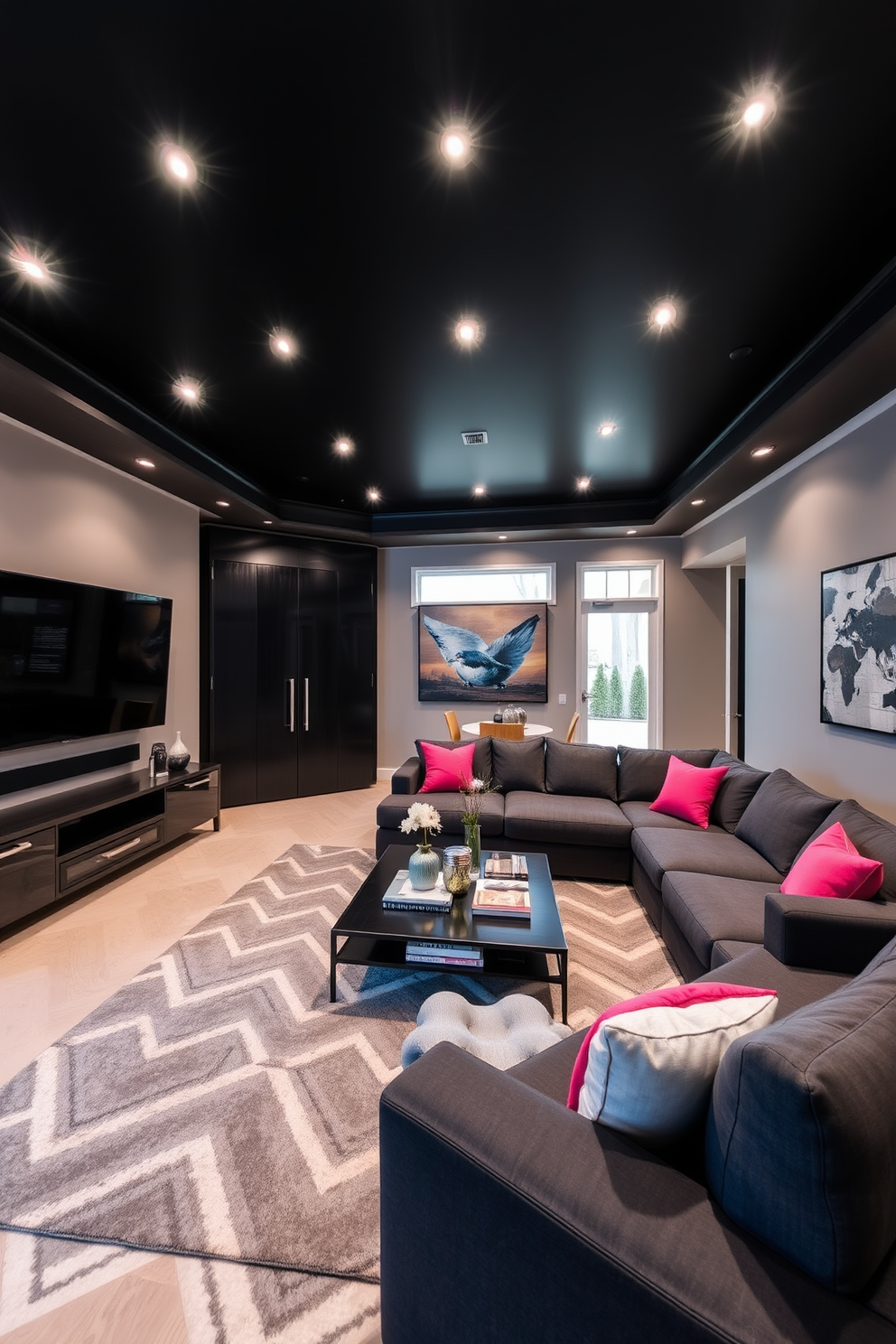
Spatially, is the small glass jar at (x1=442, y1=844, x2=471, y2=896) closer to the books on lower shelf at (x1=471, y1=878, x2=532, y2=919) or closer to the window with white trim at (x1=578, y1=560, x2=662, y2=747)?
the books on lower shelf at (x1=471, y1=878, x2=532, y2=919)

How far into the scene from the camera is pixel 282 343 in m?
2.61

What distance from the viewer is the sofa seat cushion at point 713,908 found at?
80.7 inches

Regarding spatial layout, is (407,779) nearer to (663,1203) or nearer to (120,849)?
(120,849)

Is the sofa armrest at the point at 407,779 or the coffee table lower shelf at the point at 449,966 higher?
the sofa armrest at the point at 407,779

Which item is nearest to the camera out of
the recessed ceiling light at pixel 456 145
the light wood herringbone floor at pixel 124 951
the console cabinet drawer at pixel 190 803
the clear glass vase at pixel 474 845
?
the light wood herringbone floor at pixel 124 951

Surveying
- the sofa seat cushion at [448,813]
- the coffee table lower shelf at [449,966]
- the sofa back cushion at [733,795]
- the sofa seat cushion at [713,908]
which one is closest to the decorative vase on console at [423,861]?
the coffee table lower shelf at [449,966]

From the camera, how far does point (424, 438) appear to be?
3.77 metres

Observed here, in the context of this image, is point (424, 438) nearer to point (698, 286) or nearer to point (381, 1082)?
point (698, 286)

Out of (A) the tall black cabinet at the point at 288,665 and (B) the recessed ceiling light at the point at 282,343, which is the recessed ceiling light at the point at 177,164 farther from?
(A) the tall black cabinet at the point at 288,665

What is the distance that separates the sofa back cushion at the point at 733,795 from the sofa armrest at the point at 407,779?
1.99 metres

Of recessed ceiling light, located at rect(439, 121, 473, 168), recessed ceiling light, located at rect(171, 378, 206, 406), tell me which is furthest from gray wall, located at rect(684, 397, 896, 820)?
recessed ceiling light, located at rect(171, 378, 206, 406)

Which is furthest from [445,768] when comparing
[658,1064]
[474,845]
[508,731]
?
[658,1064]

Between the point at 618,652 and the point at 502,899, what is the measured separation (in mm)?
3872

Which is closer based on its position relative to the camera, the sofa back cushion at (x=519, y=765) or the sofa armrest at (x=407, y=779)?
the sofa armrest at (x=407, y=779)
